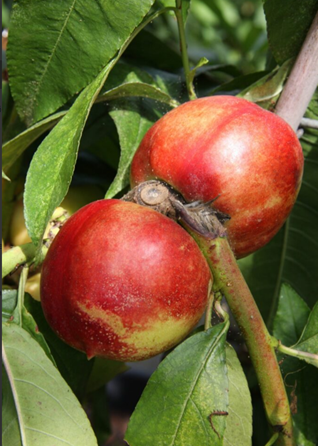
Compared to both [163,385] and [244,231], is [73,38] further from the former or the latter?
[163,385]

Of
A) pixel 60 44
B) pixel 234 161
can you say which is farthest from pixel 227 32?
pixel 234 161

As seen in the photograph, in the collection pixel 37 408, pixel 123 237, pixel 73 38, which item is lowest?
pixel 37 408

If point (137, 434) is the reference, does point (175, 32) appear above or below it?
above

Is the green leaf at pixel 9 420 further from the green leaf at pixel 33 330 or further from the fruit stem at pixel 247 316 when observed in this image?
the fruit stem at pixel 247 316

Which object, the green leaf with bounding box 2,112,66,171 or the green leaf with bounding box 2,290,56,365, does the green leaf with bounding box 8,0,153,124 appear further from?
the green leaf with bounding box 2,290,56,365

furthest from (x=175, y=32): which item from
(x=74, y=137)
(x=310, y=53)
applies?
(x=74, y=137)

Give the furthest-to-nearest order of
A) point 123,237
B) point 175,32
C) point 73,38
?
point 175,32 → point 73,38 → point 123,237

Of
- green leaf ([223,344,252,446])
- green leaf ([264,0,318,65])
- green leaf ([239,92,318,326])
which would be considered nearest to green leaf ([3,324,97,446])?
green leaf ([223,344,252,446])
